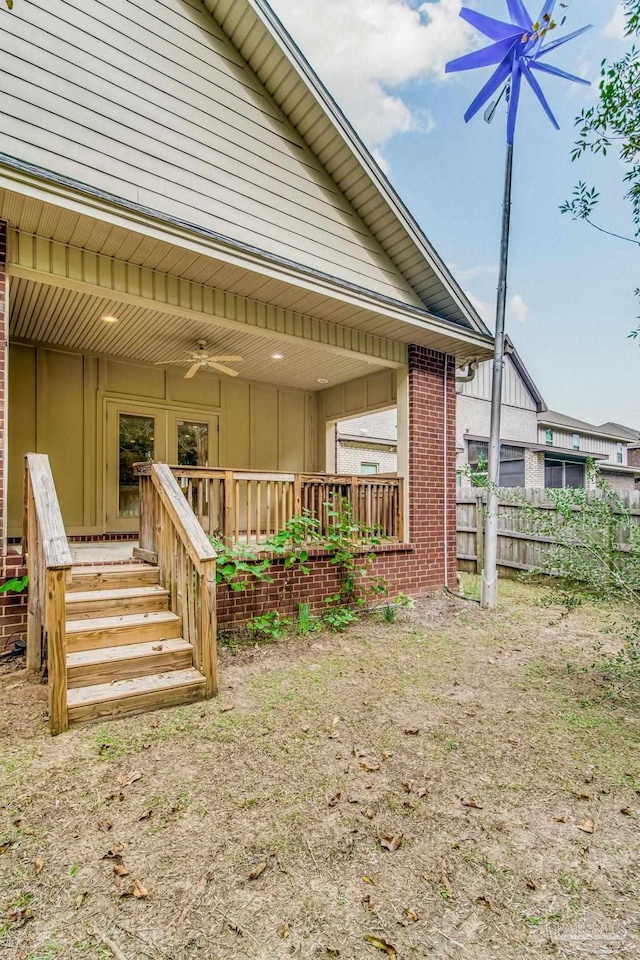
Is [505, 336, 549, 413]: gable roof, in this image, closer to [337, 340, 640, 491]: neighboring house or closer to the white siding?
[337, 340, 640, 491]: neighboring house

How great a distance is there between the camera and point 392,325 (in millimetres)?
6203

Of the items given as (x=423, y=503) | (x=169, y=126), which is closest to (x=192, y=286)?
(x=169, y=126)

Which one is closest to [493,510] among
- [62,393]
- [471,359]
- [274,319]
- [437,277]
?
[471,359]

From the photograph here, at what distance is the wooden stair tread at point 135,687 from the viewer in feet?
10.3

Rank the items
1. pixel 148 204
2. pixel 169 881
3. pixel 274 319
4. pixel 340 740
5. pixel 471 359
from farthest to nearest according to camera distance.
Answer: pixel 471 359
pixel 274 319
pixel 148 204
pixel 340 740
pixel 169 881

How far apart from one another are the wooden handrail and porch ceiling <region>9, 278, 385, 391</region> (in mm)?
2089

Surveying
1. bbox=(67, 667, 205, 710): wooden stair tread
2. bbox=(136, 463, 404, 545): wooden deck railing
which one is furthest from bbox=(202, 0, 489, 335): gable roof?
bbox=(67, 667, 205, 710): wooden stair tread

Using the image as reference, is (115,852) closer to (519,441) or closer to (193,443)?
(193,443)

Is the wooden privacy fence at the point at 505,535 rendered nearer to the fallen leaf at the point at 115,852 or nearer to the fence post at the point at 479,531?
the fence post at the point at 479,531

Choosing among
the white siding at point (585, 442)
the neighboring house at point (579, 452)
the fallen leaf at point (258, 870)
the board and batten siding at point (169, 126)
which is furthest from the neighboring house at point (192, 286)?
the white siding at point (585, 442)

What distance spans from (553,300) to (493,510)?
30.2 m

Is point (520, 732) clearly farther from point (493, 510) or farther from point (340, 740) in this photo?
point (493, 510)

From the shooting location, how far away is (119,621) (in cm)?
381

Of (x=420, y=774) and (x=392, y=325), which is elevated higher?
(x=392, y=325)
